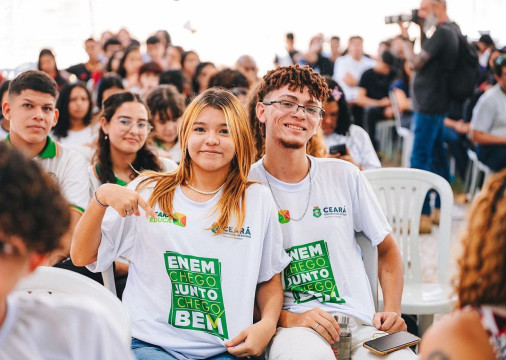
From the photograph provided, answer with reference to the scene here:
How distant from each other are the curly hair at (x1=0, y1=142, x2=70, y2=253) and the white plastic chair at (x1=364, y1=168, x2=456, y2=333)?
1.96 meters

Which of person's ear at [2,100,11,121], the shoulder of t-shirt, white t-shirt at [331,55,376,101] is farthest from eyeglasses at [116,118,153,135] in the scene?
white t-shirt at [331,55,376,101]

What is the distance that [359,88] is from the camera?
7.89 meters

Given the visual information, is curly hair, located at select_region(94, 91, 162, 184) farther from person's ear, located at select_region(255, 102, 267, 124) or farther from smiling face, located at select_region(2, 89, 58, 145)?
person's ear, located at select_region(255, 102, 267, 124)

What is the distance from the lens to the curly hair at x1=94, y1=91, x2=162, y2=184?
9.16 feet

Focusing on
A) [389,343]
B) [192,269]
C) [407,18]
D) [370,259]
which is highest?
[407,18]

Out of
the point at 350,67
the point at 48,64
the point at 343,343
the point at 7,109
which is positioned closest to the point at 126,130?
the point at 7,109

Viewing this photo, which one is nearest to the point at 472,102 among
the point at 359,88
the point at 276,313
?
the point at 359,88

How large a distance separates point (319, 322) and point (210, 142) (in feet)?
2.29

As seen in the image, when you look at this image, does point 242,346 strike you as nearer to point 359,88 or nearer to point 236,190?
point 236,190

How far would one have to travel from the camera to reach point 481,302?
3.25ft

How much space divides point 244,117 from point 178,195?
366 millimetres

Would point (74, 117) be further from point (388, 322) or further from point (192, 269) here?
point (388, 322)

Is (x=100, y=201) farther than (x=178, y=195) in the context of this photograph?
No

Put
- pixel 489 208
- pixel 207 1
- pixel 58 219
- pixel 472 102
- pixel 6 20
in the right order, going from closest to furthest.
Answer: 1. pixel 58 219
2. pixel 489 208
3. pixel 472 102
4. pixel 6 20
5. pixel 207 1
